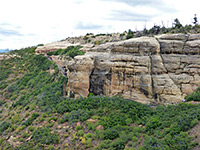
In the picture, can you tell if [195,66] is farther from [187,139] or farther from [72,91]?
[72,91]

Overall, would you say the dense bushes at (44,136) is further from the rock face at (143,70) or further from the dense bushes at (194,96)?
the dense bushes at (194,96)

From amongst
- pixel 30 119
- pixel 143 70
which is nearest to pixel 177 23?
pixel 143 70

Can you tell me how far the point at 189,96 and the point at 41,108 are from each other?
59.5 ft

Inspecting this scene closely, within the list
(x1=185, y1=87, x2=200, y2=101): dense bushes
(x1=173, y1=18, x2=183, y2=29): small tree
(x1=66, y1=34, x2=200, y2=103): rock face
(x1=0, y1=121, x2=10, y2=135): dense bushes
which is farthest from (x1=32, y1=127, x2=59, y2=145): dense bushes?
(x1=173, y1=18, x2=183, y2=29): small tree

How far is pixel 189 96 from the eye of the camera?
61.6 ft

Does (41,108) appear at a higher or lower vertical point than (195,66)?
lower

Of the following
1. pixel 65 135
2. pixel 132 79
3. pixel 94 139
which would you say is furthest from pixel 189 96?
pixel 65 135

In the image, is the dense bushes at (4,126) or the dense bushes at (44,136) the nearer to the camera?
the dense bushes at (44,136)

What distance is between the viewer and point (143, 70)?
20.8 meters

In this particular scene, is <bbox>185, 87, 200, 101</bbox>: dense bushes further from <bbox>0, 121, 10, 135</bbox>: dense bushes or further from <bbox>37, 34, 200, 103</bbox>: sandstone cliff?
<bbox>0, 121, 10, 135</bbox>: dense bushes

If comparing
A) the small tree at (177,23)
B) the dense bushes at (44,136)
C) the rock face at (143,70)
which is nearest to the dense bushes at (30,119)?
the dense bushes at (44,136)

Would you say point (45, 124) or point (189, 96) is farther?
point (45, 124)

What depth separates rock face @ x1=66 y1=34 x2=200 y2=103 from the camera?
19656 mm

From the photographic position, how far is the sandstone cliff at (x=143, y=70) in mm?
19656
